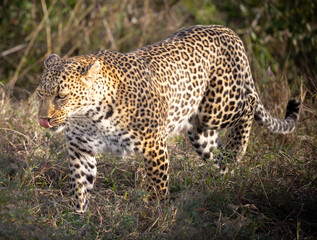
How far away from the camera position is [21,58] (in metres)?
10.4

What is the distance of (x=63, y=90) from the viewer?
4.57 meters

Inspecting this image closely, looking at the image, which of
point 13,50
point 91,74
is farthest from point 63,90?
point 13,50

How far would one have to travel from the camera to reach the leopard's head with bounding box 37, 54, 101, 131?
180 inches

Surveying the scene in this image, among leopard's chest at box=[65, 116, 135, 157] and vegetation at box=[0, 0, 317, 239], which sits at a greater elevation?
A: leopard's chest at box=[65, 116, 135, 157]

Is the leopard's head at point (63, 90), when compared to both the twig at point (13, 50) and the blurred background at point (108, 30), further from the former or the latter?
the twig at point (13, 50)

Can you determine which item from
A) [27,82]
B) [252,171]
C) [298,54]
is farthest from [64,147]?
[298,54]

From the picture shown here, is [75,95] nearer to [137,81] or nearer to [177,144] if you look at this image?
[137,81]

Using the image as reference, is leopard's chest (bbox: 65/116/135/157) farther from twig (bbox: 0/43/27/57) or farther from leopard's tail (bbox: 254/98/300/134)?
twig (bbox: 0/43/27/57)

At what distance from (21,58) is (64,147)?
4.75 metres

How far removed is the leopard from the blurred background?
3.35 metres

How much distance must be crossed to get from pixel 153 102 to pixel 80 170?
1095 millimetres

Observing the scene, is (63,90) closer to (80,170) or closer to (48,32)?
(80,170)

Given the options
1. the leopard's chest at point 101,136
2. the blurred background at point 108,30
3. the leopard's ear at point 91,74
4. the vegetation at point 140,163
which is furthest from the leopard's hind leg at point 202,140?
the blurred background at point 108,30

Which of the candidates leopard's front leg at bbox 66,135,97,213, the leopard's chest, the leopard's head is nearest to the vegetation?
leopard's front leg at bbox 66,135,97,213
